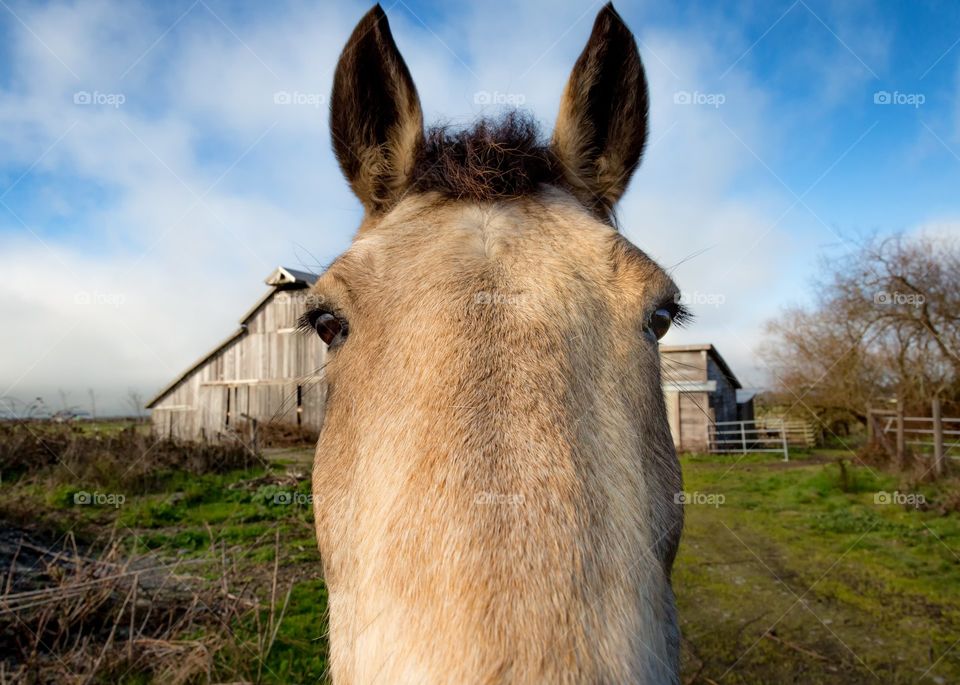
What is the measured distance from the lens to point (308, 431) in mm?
21078

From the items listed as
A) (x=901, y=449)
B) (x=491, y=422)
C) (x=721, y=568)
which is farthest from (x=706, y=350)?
(x=491, y=422)

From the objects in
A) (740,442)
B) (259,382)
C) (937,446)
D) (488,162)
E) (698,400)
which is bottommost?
(740,442)

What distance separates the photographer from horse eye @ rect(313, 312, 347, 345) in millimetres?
2287

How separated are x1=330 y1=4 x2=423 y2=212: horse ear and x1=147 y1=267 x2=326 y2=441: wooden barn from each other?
19.0 meters

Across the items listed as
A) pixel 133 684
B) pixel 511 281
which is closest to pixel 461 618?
pixel 511 281

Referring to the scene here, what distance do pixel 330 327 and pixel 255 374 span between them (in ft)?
72.7

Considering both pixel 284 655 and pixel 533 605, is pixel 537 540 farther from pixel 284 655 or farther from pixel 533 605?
pixel 284 655

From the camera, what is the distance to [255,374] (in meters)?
22.6

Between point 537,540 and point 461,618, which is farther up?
point 537,540

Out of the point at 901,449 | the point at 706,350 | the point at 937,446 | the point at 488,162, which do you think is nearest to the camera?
the point at 488,162

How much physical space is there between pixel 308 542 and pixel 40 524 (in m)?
4.09

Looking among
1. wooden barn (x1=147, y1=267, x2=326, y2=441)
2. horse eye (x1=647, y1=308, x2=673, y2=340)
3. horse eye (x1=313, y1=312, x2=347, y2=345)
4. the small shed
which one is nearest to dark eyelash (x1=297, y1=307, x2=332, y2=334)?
horse eye (x1=313, y1=312, x2=347, y2=345)

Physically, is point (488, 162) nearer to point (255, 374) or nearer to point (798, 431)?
point (255, 374)

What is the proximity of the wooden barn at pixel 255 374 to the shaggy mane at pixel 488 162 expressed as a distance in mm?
19439
